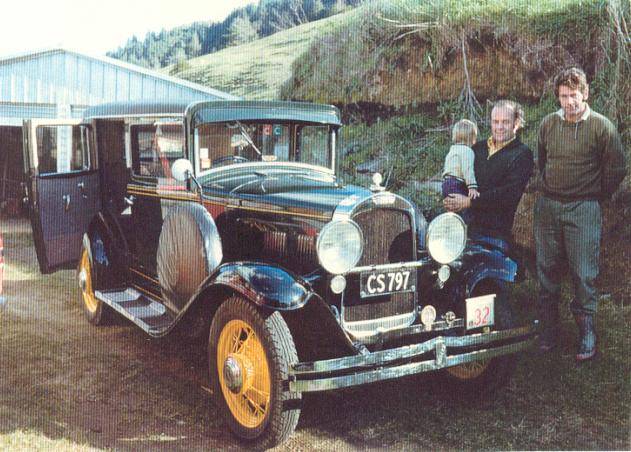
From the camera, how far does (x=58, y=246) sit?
4730 mm

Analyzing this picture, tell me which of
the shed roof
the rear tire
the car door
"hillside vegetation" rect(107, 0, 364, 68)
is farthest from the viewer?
the shed roof

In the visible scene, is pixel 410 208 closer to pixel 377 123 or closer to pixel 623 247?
pixel 623 247

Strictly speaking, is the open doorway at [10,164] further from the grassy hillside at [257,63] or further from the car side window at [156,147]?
the car side window at [156,147]

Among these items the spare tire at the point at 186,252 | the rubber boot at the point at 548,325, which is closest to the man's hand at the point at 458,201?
the rubber boot at the point at 548,325

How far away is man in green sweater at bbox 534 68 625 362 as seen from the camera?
10.7 feet

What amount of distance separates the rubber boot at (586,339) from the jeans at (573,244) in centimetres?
4

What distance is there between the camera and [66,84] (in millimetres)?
8328

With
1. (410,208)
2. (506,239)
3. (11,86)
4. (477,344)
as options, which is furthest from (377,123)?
(11,86)

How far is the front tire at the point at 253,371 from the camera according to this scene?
8.24ft

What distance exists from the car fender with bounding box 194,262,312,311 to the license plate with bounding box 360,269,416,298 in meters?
0.38

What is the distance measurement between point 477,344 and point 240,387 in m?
1.15

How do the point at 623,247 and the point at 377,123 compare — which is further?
the point at 377,123

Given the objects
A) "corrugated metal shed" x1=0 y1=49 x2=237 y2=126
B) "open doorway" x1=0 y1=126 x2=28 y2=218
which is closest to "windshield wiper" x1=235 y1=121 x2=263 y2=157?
"corrugated metal shed" x1=0 y1=49 x2=237 y2=126

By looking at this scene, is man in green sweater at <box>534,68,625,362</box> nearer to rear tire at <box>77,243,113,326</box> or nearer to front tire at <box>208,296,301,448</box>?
front tire at <box>208,296,301,448</box>
